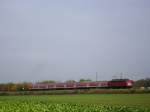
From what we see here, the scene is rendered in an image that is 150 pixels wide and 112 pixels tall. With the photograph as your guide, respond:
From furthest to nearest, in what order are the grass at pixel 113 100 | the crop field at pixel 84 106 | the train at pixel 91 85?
the train at pixel 91 85 < the grass at pixel 113 100 < the crop field at pixel 84 106

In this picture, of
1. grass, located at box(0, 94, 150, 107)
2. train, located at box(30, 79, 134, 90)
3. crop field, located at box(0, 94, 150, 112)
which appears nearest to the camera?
crop field, located at box(0, 94, 150, 112)

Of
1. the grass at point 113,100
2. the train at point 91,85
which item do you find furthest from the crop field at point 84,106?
the train at point 91,85

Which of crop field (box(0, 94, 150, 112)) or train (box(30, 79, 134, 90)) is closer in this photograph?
crop field (box(0, 94, 150, 112))

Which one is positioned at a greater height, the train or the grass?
the train

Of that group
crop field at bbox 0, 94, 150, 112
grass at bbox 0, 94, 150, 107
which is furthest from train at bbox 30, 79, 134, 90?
crop field at bbox 0, 94, 150, 112

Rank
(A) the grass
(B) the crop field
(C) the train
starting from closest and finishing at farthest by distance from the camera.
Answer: (B) the crop field, (A) the grass, (C) the train

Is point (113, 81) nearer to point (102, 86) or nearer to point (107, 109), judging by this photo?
point (102, 86)

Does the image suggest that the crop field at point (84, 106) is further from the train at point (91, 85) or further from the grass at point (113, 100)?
the train at point (91, 85)

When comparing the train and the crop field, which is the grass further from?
the train

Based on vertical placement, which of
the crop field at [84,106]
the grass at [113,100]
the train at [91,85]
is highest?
the train at [91,85]

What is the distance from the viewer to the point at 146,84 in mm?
96812

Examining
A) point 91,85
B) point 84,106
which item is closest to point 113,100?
point 84,106

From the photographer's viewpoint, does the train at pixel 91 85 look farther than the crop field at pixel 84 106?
Yes

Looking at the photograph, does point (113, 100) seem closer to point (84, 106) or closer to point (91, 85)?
point (84, 106)
